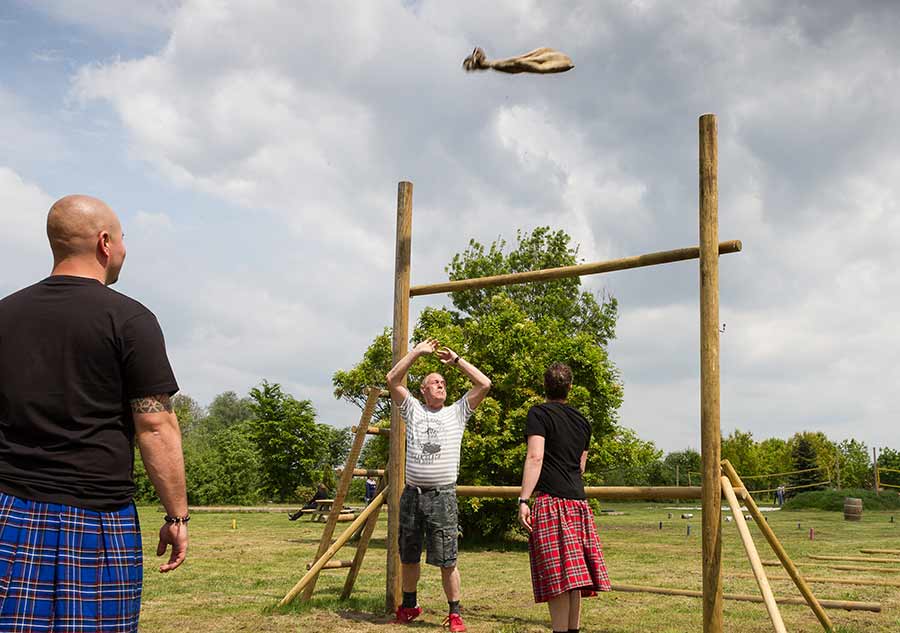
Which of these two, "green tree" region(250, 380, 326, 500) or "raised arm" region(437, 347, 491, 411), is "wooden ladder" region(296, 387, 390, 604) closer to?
"raised arm" region(437, 347, 491, 411)

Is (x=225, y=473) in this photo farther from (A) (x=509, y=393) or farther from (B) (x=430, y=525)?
(B) (x=430, y=525)

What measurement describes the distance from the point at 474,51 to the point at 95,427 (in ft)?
14.3

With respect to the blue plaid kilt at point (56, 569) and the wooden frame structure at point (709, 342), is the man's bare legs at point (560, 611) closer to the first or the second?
the wooden frame structure at point (709, 342)

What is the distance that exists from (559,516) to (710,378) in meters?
1.39

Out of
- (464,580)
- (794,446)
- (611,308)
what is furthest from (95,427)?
(794,446)

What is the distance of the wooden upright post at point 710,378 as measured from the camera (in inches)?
211

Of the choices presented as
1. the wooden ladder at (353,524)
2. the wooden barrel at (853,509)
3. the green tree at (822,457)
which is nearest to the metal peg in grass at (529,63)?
the wooden ladder at (353,524)

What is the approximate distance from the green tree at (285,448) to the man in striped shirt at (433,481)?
32113 mm

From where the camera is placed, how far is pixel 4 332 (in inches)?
A: 108

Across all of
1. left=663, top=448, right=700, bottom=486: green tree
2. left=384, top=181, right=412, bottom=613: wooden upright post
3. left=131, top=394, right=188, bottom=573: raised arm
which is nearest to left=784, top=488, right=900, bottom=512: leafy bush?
left=663, top=448, right=700, bottom=486: green tree

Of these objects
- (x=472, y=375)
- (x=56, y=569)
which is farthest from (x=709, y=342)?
(x=56, y=569)

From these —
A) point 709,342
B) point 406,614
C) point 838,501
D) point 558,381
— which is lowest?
point 838,501

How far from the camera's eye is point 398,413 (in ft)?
Answer: 23.3

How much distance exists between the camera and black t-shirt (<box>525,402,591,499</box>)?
5004mm
